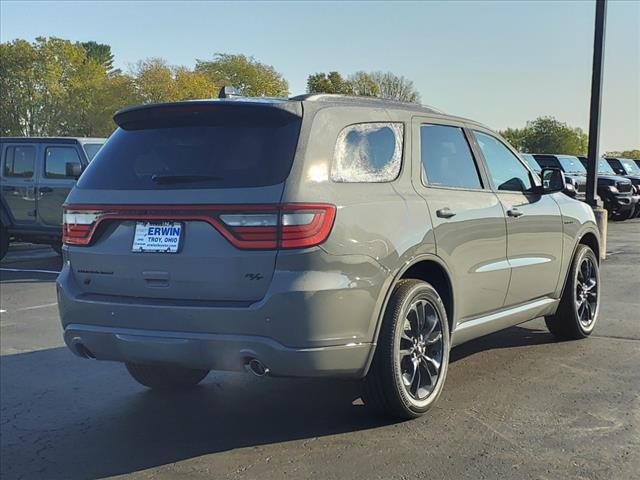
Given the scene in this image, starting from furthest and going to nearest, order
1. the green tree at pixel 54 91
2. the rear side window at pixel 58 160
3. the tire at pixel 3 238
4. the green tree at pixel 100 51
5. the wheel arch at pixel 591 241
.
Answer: the green tree at pixel 100 51 < the green tree at pixel 54 91 < the tire at pixel 3 238 < the rear side window at pixel 58 160 < the wheel arch at pixel 591 241

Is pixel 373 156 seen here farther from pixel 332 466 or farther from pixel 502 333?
pixel 502 333

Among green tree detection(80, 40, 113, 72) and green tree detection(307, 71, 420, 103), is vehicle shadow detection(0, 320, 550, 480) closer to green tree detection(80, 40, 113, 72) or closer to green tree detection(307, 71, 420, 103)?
green tree detection(307, 71, 420, 103)

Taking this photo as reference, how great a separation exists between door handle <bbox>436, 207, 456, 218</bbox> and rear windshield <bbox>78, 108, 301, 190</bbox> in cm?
110

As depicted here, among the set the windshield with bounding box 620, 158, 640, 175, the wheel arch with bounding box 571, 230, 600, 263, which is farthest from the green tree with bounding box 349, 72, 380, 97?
the wheel arch with bounding box 571, 230, 600, 263

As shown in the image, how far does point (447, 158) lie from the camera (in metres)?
4.80

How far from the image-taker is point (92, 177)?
165 inches

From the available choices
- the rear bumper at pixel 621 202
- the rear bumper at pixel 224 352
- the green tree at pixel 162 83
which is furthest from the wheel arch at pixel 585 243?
the green tree at pixel 162 83

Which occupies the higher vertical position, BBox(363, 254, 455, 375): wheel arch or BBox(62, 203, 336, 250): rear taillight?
BBox(62, 203, 336, 250): rear taillight

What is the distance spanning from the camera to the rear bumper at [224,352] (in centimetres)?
356

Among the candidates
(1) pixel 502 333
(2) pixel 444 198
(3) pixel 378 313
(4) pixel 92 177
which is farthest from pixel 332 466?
(1) pixel 502 333

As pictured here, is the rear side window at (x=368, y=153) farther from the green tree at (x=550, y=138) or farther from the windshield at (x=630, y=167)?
the green tree at (x=550, y=138)

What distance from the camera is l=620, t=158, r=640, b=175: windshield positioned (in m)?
26.3

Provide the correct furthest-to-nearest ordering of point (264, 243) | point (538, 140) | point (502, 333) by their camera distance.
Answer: point (538, 140) < point (502, 333) < point (264, 243)

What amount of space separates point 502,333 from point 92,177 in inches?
153
